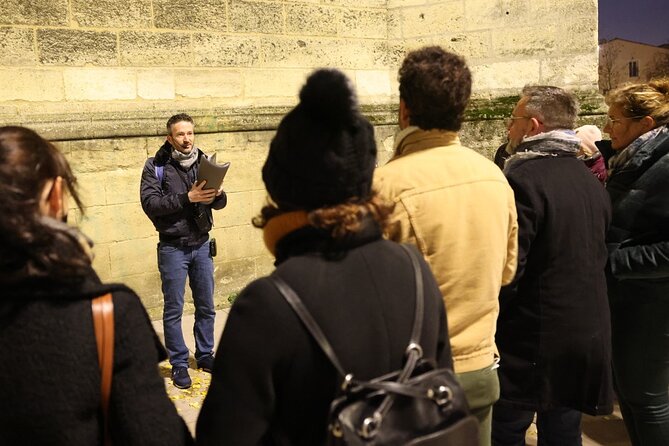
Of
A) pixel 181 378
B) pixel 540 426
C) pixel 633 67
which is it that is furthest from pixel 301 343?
pixel 633 67

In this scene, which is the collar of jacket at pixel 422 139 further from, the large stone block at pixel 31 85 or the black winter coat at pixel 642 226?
A: the large stone block at pixel 31 85

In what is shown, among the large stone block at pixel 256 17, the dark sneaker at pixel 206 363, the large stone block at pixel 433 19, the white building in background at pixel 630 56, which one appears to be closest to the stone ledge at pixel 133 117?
the large stone block at pixel 256 17

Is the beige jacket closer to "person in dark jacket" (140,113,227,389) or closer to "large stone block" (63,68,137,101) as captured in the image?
"person in dark jacket" (140,113,227,389)

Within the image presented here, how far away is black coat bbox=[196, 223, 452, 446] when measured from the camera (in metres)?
1.33

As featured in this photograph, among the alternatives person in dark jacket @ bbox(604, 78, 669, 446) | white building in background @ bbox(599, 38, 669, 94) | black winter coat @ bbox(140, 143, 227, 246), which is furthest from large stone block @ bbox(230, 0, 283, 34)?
white building in background @ bbox(599, 38, 669, 94)

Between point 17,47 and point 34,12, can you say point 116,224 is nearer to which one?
point 17,47

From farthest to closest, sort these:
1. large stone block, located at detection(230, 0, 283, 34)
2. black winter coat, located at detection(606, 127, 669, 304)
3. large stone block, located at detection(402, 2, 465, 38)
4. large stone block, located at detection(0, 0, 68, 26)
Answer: large stone block, located at detection(402, 2, 465, 38), large stone block, located at detection(230, 0, 283, 34), large stone block, located at detection(0, 0, 68, 26), black winter coat, located at detection(606, 127, 669, 304)

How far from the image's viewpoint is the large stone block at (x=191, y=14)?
18.6ft

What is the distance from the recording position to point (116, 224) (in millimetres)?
5559

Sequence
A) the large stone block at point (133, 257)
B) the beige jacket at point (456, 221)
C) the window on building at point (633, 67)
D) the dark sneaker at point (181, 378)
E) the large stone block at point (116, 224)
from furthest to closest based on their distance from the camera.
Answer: the window on building at point (633, 67), the large stone block at point (133, 257), the large stone block at point (116, 224), the dark sneaker at point (181, 378), the beige jacket at point (456, 221)

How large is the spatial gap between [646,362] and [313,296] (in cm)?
209

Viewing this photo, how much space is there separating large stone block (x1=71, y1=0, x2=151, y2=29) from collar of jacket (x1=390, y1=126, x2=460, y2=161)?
418cm

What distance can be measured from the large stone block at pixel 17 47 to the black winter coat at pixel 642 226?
4.46 metres

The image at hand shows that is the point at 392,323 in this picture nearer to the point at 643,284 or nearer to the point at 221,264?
the point at 643,284
